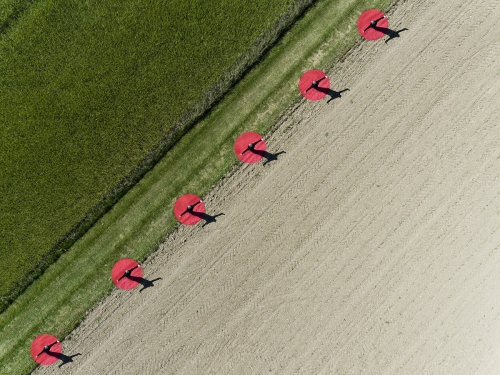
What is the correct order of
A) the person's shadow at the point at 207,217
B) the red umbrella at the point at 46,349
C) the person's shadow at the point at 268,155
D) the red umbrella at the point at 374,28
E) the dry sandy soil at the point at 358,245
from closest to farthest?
1. the dry sandy soil at the point at 358,245
2. the red umbrella at the point at 46,349
3. the person's shadow at the point at 207,217
4. the person's shadow at the point at 268,155
5. the red umbrella at the point at 374,28

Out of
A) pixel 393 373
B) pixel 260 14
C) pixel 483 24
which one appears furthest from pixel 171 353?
pixel 483 24

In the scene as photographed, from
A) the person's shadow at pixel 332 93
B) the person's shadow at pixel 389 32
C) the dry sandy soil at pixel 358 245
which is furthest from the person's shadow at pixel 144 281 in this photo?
the person's shadow at pixel 389 32

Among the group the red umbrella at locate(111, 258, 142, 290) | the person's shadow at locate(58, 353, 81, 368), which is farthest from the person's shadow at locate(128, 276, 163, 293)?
the person's shadow at locate(58, 353, 81, 368)

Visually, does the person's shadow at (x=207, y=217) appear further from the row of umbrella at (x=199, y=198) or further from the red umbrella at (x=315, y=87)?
the red umbrella at (x=315, y=87)

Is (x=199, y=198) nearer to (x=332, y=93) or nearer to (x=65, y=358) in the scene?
(x=332, y=93)

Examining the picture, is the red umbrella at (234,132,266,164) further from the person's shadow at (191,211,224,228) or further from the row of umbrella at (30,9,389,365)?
the person's shadow at (191,211,224,228)

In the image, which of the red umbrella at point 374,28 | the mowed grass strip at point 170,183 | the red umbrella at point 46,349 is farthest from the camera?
the red umbrella at point 374,28
